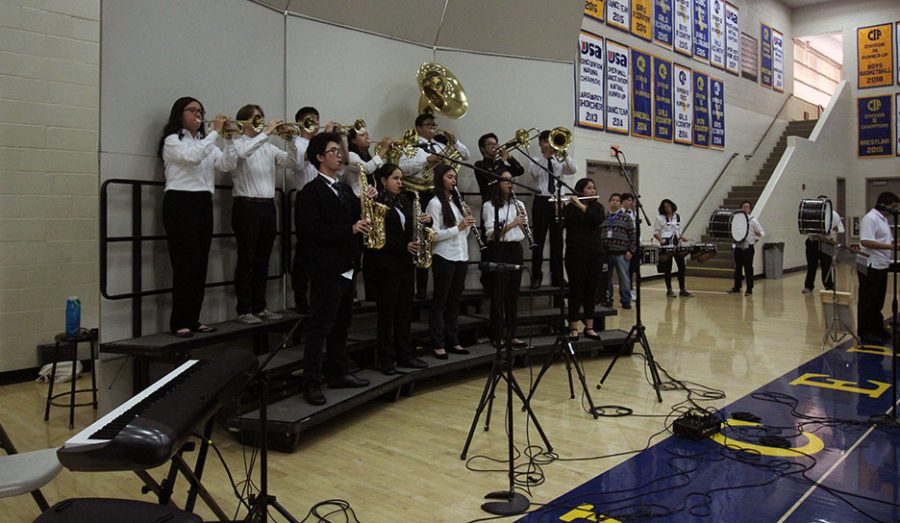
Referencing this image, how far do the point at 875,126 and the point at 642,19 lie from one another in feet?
30.2

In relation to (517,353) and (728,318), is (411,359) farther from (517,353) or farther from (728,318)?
(728,318)

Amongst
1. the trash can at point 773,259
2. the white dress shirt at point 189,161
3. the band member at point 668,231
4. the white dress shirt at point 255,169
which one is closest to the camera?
the white dress shirt at point 189,161

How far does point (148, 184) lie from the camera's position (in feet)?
14.5

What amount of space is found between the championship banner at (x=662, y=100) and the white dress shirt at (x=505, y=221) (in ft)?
25.7

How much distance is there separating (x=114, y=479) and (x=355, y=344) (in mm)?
1918

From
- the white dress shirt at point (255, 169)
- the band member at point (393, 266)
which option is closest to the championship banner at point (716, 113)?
the band member at point (393, 266)

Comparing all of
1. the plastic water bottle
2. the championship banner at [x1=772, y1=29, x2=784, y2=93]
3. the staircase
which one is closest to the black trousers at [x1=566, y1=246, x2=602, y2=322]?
the plastic water bottle

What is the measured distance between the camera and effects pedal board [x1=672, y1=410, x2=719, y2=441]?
155 inches

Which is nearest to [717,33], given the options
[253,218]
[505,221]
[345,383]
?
[505,221]

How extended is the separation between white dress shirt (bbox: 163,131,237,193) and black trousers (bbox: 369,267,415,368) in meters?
1.36

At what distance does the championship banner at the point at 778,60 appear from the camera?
17.1 metres

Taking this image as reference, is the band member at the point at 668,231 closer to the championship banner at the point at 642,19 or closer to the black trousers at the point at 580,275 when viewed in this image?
the championship banner at the point at 642,19

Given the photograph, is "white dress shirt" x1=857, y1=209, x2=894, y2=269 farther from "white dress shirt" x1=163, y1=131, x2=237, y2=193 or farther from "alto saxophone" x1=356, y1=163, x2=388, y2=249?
"white dress shirt" x1=163, y1=131, x2=237, y2=193

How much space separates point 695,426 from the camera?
13.0 ft
